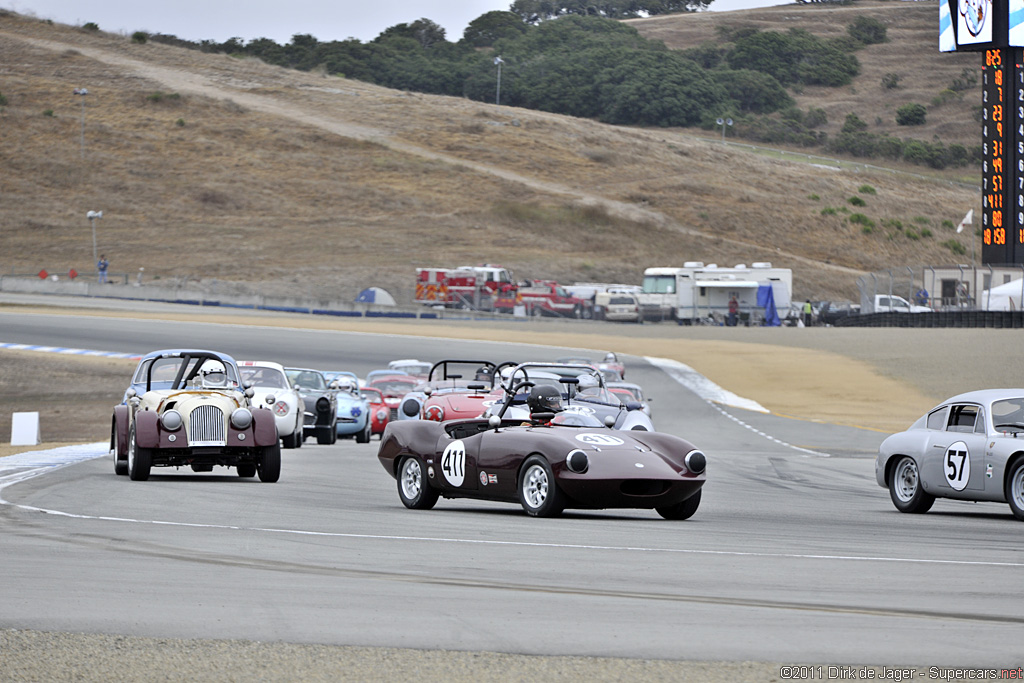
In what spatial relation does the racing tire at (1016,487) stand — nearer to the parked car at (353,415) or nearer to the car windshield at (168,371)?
the car windshield at (168,371)

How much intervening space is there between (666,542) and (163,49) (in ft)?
429

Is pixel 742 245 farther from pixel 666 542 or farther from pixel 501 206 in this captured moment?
pixel 666 542

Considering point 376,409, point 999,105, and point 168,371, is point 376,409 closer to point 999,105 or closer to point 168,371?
point 168,371

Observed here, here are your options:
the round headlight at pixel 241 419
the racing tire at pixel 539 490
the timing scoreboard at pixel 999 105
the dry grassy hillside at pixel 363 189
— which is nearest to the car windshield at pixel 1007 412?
the racing tire at pixel 539 490

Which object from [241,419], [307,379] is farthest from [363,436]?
[241,419]

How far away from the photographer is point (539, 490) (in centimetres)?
1092

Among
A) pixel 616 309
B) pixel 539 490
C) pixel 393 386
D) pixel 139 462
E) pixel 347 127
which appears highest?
pixel 347 127

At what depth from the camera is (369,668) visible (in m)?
5.67

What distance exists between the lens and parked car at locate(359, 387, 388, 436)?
26.9 meters

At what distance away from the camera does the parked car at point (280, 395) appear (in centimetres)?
2020

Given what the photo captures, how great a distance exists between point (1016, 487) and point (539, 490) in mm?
4302

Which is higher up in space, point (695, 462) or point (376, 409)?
point (695, 462)

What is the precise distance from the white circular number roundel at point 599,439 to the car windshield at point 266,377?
10534 millimetres

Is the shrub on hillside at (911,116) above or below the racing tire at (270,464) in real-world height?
above
